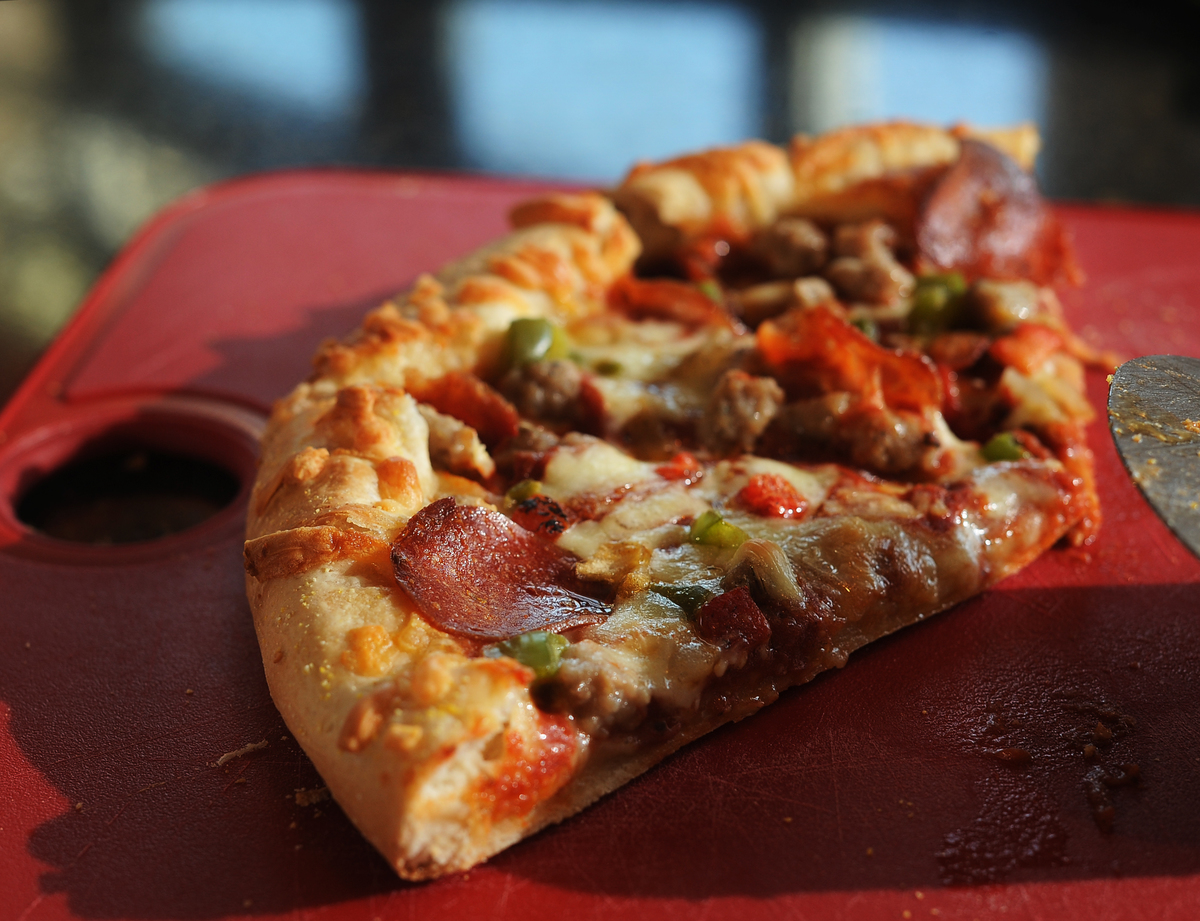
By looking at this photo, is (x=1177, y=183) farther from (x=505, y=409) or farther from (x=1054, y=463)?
(x=505, y=409)

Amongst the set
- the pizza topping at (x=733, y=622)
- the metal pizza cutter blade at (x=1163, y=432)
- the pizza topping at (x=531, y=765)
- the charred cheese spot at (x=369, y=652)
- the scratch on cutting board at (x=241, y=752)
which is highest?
the metal pizza cutter blade at (x=1163, y=432)

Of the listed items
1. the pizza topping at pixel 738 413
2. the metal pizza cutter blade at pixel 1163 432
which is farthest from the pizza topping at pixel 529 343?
the metal pizza cutter blade at pixel 1163 432

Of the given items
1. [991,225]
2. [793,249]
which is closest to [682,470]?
[793,249]

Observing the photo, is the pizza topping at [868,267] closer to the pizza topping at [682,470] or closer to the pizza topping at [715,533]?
the pizza topping at [682,470]

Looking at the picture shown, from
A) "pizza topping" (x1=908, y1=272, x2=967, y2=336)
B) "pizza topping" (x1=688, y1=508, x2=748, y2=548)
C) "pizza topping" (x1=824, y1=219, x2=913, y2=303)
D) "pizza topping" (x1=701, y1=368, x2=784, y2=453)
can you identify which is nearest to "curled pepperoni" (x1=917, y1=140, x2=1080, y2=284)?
"pizza topping" (x1=824, y1=219, x2=913, y2=303)

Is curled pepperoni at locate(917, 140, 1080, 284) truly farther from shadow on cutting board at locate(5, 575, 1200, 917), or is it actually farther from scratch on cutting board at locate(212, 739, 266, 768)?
scratch on cutting board at locate(212, 739, 266, 768)

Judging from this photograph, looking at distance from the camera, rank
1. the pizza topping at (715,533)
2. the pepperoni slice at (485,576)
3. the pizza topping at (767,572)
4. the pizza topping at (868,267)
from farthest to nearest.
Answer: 1. the pizza topping at (868,267)
2. the pizza topping at (715,533)
3. the pizza topping at (767,572)
4. the pepperoni slice at (485,576)
